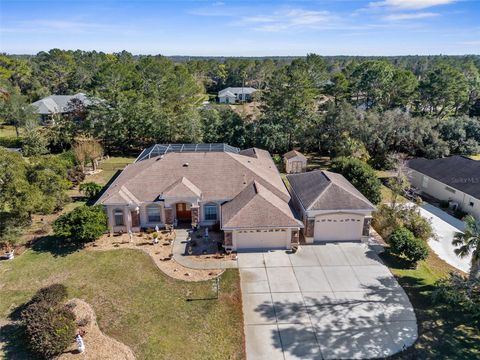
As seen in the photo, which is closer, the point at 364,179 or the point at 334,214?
the point at 334,214

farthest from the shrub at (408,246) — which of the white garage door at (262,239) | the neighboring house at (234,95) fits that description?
the neighboring house at (234,95)

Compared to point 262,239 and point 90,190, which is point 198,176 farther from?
→ point 90,190

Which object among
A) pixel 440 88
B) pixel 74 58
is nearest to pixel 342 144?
pixel 440 88

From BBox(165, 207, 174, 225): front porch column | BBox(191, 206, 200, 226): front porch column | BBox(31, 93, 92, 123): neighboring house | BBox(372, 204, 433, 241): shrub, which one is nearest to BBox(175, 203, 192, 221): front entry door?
BBox(165, 207, 174, 225): front porch column

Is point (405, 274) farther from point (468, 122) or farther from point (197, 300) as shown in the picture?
point (468, 122)

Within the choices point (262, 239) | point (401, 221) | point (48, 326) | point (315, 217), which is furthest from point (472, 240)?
point (48, 326)

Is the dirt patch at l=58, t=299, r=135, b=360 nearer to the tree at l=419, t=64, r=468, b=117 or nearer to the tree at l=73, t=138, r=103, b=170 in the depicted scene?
the tree at l=73, t=138, r=103, b=170
